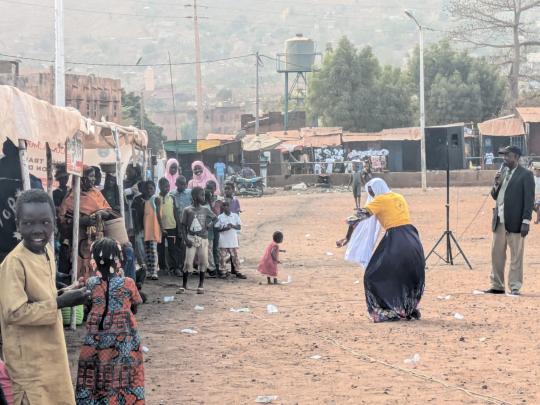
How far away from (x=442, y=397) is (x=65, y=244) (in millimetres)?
5268

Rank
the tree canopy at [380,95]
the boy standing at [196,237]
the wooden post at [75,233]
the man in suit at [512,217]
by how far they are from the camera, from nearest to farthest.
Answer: the wooden post at [75,233], the man in suit at [512,217], the boy standing at [196,237], the tree canopy at [380,95]

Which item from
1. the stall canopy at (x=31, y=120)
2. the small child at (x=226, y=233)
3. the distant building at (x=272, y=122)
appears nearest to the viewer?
the stall canopy at (x=31, y=120)

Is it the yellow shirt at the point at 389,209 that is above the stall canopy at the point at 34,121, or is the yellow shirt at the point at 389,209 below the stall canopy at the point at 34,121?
below

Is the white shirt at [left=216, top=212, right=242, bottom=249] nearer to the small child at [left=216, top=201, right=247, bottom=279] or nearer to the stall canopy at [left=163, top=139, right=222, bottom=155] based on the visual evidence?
the small child at [left=216, top=201, right=247, bottom=279]

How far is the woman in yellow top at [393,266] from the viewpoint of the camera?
11828 millimetres

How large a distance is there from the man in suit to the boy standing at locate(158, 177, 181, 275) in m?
5.00

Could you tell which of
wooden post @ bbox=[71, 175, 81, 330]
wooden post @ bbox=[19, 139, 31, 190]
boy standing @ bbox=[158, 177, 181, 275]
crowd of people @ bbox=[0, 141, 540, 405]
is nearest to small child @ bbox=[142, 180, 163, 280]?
crowd of people @ bbox=[0, 141, 540, 405]

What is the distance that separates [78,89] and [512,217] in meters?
29.5

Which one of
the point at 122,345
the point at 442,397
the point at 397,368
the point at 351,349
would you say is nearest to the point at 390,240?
the point at 351,349

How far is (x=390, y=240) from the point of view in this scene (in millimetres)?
11883

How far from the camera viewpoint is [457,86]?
70.4 metres

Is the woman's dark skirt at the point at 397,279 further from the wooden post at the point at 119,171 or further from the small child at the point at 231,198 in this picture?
the small child at the point at 231,198

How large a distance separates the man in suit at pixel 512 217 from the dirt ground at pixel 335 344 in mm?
361

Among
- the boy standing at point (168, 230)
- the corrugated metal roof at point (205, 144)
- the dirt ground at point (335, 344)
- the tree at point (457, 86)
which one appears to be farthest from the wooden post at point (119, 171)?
the tree at point (457, 86)
